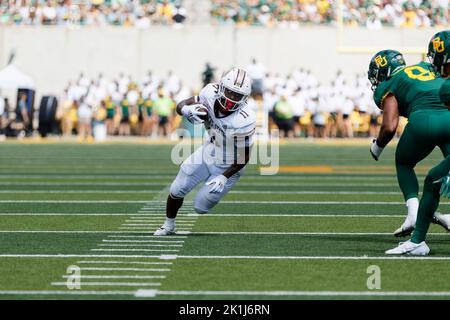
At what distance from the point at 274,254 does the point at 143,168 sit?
881cm

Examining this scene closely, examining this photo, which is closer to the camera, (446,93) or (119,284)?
(119,284)

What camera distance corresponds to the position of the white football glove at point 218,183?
7.57 meters

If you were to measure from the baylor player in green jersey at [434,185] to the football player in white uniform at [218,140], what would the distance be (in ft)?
4.94

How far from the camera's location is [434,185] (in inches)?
254

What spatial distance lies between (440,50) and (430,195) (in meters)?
0.88

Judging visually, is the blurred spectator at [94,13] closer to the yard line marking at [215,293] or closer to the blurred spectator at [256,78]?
the blurred spectator at [256,78]

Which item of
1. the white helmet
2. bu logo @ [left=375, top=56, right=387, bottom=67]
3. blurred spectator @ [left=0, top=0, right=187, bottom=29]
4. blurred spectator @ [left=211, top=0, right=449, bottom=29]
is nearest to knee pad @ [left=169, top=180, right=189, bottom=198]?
the white helmet

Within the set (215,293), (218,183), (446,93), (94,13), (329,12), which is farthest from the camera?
(94,13)

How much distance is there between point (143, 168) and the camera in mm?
15430

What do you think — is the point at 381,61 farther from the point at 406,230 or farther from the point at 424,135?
the point at 406,230

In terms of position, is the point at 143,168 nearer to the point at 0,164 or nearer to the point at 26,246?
the point at 0,164

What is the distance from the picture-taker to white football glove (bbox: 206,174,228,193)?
7571 mm

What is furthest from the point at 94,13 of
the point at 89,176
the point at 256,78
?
the point at 89,176

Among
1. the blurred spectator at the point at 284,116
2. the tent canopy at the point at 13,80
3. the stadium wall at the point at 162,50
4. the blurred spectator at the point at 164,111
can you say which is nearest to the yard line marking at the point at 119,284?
the blurred spectator at the point at 284,116
